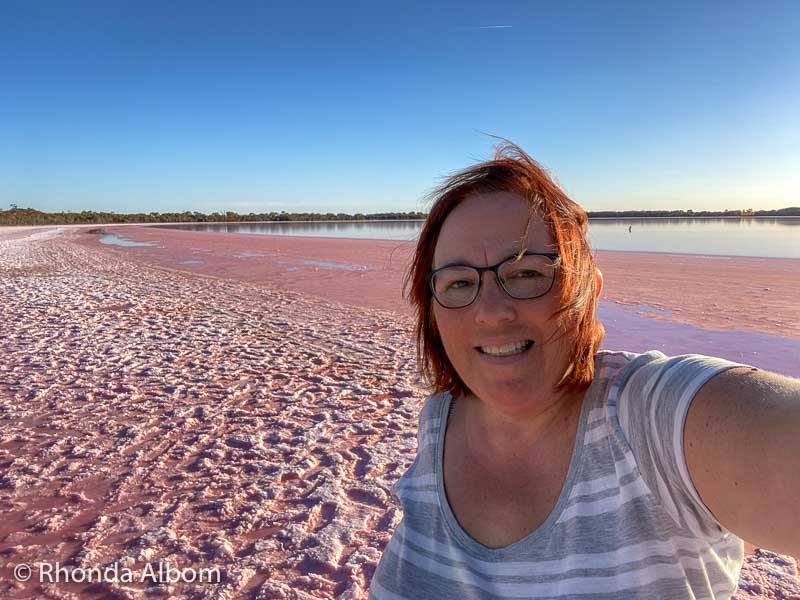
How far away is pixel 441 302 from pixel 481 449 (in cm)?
41

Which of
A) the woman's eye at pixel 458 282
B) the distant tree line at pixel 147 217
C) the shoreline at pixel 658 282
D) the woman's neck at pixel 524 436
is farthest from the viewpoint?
the distant tree line at pixel 147 217

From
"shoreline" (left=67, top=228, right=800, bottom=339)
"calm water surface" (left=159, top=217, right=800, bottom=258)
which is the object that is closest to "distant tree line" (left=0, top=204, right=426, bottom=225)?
"calm water surface" (left=159, top=217, right=800, bottom=258)

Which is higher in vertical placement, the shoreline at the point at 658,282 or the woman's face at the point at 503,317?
the woman's face at the point at 503,317

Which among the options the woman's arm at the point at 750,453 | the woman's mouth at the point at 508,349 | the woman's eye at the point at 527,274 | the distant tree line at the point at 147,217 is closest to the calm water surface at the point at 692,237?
the woman's eye at the point at 527,274

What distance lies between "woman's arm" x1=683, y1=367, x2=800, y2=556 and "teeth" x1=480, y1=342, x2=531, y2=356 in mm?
393

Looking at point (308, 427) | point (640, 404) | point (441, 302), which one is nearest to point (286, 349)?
point (308, 427)

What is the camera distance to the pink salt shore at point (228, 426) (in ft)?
8.59

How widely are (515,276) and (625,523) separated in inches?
23.1

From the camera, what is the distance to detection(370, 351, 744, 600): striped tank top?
0.96m

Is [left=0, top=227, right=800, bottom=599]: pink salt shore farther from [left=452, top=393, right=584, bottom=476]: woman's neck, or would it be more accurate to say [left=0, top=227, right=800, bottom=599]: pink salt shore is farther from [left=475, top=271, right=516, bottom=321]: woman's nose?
[left=452, top=393, right=584, bottom=476]: woman's neck

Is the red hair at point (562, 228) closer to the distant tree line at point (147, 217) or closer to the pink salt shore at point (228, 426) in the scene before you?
the pink salt shore at point (228, 426)

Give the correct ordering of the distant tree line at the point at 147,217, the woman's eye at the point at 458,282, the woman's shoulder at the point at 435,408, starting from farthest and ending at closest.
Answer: the distant tree line at the point at 147,217, the woman's shoulder at the point at 435,408, the woman's eye at the point at 458,282

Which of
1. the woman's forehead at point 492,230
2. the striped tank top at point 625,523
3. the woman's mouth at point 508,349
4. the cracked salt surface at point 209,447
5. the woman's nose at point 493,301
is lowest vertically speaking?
the cracked salt surface at point 209,447

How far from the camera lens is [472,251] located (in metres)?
1.29
